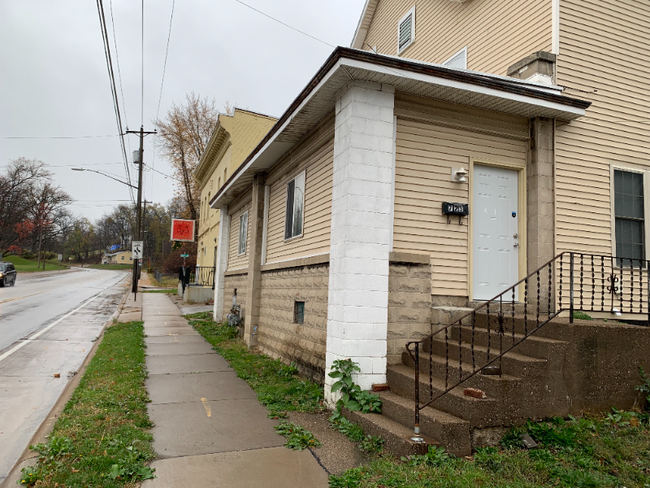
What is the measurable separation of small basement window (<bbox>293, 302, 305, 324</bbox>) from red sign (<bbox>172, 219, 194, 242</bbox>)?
76.3 feet

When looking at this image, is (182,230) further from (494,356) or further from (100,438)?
(494,356)

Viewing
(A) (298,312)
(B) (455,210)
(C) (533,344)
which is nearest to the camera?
(C) (533,344)

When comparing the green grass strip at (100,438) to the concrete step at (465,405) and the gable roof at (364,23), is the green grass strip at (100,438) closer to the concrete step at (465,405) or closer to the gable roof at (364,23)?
the concrete step at (465,405)

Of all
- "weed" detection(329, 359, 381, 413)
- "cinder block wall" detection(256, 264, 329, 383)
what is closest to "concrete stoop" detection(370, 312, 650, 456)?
"weed" detection(329, 359, 381, 413)

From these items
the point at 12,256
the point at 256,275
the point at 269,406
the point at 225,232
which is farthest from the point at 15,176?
the point at 269,406

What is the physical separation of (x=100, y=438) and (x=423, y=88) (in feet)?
18.4

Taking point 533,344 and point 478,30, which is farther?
point 478,30

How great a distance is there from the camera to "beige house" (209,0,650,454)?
5.28m

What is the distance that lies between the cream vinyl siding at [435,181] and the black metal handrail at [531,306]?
0.69 metres

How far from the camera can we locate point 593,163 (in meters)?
7.59

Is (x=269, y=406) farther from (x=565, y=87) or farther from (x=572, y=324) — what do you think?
(x=565, y=87)

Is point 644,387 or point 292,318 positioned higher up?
point 292,318

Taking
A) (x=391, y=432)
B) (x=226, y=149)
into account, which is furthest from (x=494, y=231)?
(x=226, y=149)

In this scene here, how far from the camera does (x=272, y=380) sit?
7.44 m
